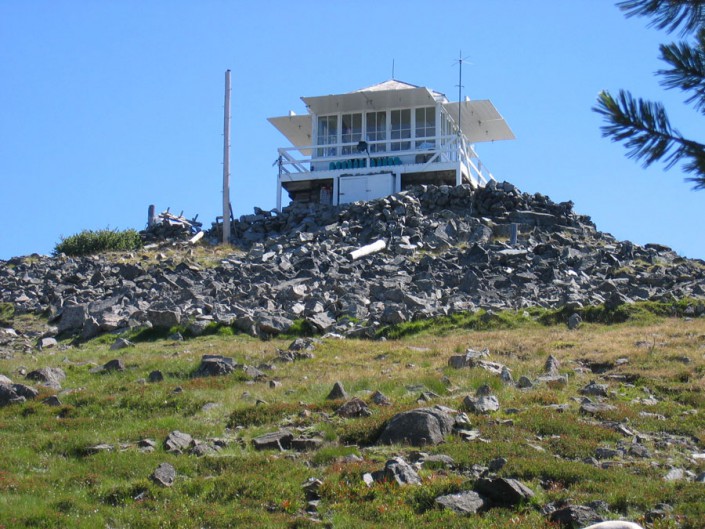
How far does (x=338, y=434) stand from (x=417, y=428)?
119 centimetres

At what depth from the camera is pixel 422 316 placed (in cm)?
2466

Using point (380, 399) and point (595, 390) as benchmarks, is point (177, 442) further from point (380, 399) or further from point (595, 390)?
point (595, 390)

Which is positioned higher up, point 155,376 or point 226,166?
point 226,166

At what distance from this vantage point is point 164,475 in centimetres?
1265

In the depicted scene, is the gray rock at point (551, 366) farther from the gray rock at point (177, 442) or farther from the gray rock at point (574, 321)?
the gray rock at point (177, 442)

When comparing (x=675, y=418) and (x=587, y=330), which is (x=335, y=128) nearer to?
(x=587, y=330)

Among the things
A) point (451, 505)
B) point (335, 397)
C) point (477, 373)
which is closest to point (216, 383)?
point (335, 397)

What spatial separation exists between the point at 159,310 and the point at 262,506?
13948 millimetres

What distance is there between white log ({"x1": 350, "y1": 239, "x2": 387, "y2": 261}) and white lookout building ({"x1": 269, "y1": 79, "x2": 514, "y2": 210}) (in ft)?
29.4

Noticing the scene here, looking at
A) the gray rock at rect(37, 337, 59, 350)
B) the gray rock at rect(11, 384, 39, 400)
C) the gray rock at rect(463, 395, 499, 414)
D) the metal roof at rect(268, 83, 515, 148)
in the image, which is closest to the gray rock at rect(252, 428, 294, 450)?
the gray rock at rect(463, 395, 499, 414)

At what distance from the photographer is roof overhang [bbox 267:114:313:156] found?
51.9m

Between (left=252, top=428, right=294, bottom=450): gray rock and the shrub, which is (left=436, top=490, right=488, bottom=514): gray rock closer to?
(left=252, top=428, right=294, bottom=450): gray rock

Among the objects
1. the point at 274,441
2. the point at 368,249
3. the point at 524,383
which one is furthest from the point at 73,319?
the point at 274,441

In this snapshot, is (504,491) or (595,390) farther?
(595,390)
